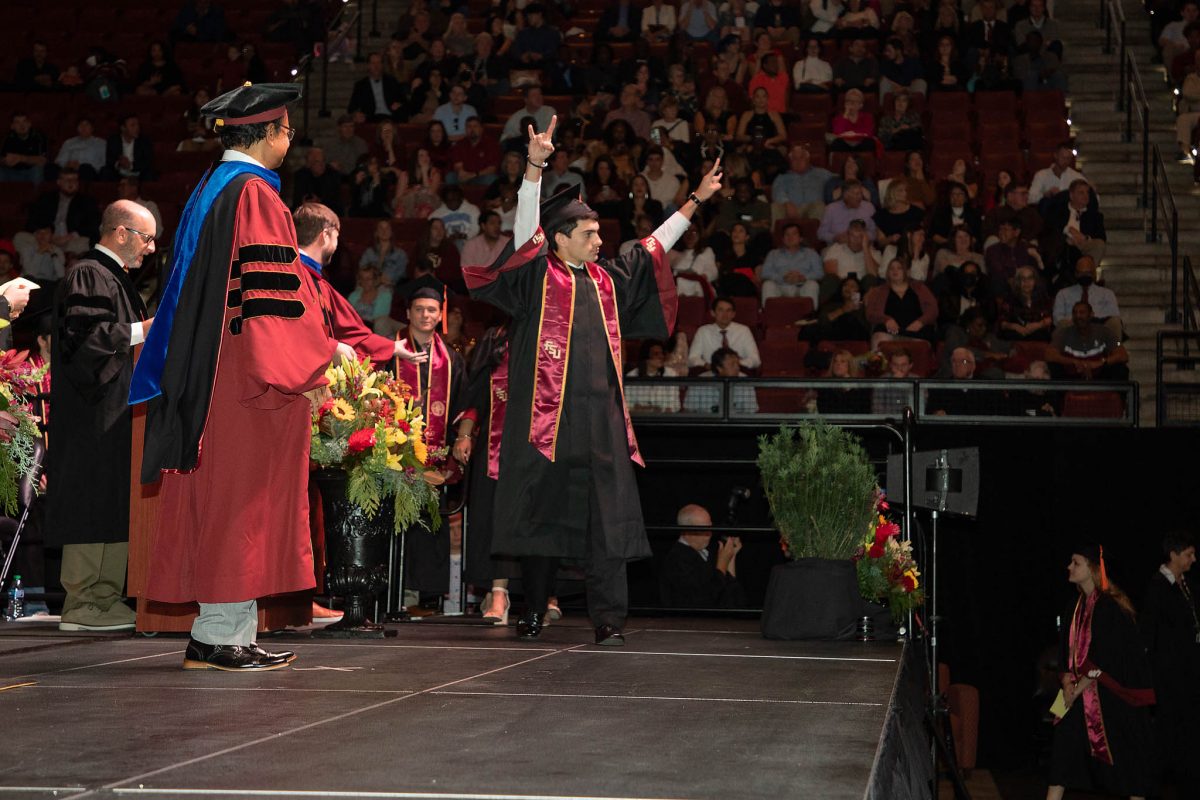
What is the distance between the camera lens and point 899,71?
13.5 meters

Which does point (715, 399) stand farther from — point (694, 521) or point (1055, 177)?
point (1055, 177)

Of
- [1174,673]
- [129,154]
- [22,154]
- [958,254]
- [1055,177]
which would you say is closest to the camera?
[1174,673]

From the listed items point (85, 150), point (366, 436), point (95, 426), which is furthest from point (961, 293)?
point (85, 150)

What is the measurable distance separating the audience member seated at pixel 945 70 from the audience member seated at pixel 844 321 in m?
3.71

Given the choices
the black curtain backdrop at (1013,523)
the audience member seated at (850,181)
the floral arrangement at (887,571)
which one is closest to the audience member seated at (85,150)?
the audience member seated at (850,181)

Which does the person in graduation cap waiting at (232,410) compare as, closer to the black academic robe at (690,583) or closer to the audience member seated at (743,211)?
the black academic robe at (690,583)

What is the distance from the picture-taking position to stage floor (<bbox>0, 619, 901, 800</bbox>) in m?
2.46

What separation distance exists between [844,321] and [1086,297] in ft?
6.06

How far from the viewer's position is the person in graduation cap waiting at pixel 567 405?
5770 mm

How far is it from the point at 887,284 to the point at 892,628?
4.95 m

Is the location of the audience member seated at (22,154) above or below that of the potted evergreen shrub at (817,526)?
above

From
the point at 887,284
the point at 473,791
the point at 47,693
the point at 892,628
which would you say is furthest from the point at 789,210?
the point at 473,791

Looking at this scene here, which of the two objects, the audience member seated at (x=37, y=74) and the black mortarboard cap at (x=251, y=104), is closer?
the black mortarboard cap at (x=251, y=104)

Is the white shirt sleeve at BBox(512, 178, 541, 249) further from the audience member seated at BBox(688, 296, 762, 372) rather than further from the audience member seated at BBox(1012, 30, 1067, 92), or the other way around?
the audience member seated at BBox(1012, 30, 1067, 92)
